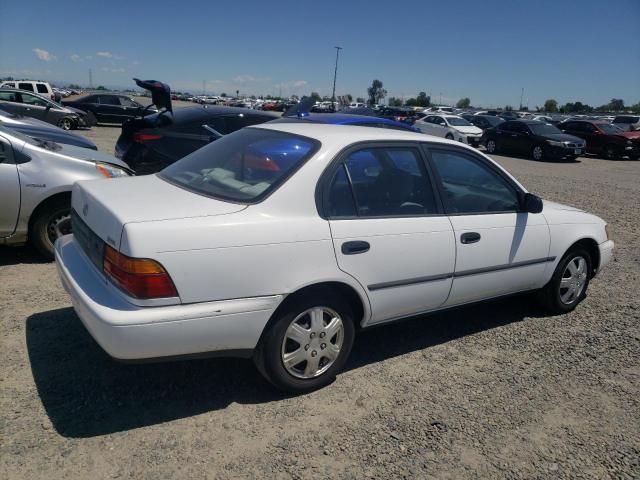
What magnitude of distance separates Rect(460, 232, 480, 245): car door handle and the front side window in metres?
0.28

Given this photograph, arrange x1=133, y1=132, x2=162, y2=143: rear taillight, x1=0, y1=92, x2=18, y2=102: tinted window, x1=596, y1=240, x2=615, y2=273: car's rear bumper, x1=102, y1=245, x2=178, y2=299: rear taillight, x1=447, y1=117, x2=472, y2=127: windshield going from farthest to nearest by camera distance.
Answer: x1=447, y1=117, x2=472, y2=127: windshield < x1=0, y1=92, x2=18, y2=102: tinted window < x1=133, y1=132, x2=162, y2=143: rear taillight < x1=596, y1=240, x2=615, y2=273: car's rear bumper < x1=102, y1=245, x2=178, y2=299: rear taillight

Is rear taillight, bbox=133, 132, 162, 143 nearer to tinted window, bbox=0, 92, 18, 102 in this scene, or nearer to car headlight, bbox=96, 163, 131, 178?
car headlight, bbox=96, 163, 131, 178

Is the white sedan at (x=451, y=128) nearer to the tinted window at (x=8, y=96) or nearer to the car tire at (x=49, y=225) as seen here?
the tinted window at (x=8, y=96)

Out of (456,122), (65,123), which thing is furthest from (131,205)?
(456,122)

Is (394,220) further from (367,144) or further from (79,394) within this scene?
(79,394)

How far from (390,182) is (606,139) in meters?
21.8

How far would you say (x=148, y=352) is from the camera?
8.63ft

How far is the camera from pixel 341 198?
126 inches

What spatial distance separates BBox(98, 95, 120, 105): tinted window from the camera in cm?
2397

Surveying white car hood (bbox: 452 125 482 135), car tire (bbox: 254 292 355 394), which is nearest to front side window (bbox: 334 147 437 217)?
car tire (bbox: 254 292 355 394)

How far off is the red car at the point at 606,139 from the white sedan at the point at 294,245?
2022 cm

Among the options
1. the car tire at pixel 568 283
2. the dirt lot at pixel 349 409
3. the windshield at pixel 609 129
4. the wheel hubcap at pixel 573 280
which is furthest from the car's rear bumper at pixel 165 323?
the windshield at pixel 609 129

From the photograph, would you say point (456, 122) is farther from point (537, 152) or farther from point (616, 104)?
point (616, 104)

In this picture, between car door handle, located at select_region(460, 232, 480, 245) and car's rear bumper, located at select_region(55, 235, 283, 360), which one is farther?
car door handle, located at select_region(460, 232, 480, 245)
